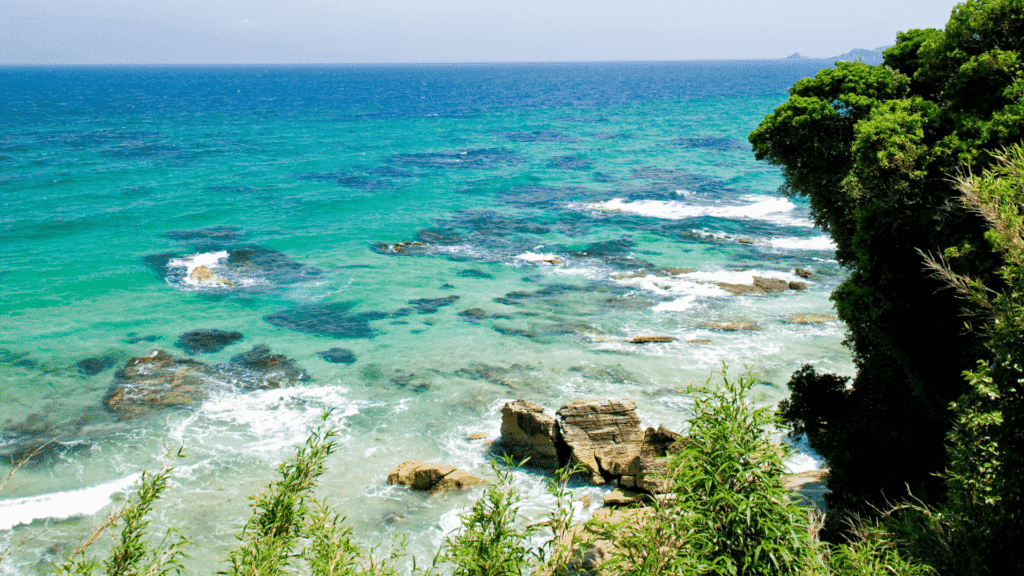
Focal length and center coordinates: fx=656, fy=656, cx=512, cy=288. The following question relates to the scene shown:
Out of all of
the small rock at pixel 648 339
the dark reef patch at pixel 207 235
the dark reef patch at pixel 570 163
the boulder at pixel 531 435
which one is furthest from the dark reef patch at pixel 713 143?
the boulder at pixel 531 435

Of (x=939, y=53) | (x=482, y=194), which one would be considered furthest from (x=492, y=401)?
(x=482, y=194)

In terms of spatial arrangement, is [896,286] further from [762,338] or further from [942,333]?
[762,338]

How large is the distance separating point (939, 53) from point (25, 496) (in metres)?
29.5

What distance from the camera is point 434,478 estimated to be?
2078 cm

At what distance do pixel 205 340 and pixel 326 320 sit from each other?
586 centimetres

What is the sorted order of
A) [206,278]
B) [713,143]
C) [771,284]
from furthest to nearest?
[713,143], [206,278], [771,284]

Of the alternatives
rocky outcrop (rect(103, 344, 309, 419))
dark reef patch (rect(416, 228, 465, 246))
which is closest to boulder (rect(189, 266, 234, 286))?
rocky outcrop (rect(103, 344, 309, 419))

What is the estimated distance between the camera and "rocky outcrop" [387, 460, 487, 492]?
67.9 feet

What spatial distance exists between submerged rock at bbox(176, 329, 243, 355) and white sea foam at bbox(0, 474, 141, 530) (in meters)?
10.3

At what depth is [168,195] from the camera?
61125mm

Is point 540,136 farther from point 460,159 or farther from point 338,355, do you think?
point 338,355

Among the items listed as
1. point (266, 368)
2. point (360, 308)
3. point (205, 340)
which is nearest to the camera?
point (266, 368)

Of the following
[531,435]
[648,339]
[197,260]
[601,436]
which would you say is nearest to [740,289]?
[648,339]

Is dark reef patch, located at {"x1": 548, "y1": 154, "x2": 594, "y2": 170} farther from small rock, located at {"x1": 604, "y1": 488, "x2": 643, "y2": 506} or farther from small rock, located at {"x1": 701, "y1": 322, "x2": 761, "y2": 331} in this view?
small rock, located at {"x1": 604, "y1": 488, "x2": 643, "y2": 506}
